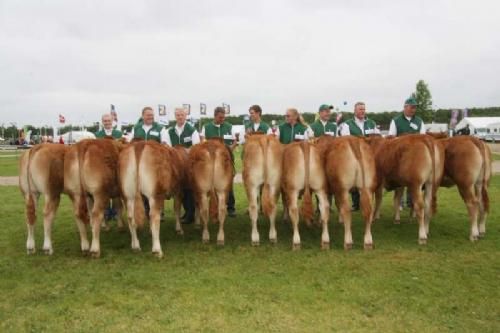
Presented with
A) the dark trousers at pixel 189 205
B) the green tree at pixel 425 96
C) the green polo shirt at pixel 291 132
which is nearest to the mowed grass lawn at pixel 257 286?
the dark trousers at pixel 189 205

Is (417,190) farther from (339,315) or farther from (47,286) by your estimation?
(47,286)

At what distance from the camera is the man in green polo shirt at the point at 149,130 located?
30.8ft

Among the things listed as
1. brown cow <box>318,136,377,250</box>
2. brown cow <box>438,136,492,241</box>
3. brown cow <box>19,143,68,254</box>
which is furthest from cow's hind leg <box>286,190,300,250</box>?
brown cow <box>19,143,68,254</box>

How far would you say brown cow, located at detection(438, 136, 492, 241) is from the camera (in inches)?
310

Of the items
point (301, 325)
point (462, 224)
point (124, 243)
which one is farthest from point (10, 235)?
point (462, 224)

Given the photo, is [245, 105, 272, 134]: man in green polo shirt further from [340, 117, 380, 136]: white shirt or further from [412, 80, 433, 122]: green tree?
[412, 80, 433, 122]: green tree

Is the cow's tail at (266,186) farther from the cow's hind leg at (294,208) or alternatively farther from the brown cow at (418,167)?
the brown cow at (418,167)

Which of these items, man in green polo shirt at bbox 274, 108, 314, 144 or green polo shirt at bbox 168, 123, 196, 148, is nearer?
man in green polo shirt at bbox 274, 108, 314, 144

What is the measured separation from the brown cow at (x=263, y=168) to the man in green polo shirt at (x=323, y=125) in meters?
2.49

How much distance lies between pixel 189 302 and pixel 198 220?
14.9ft

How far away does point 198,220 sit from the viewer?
9797 mm

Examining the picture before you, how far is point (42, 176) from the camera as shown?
7402 mm

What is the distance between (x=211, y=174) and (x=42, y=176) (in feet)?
9.26

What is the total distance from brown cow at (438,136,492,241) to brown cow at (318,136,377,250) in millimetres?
1702
